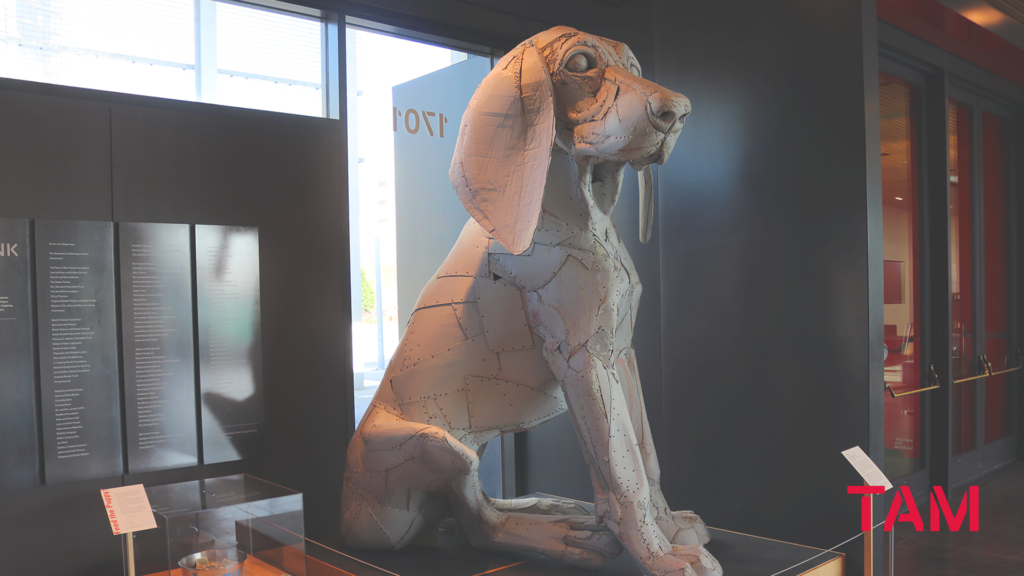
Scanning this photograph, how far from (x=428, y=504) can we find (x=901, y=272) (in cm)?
341

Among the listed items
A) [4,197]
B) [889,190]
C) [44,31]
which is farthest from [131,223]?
[889,190]

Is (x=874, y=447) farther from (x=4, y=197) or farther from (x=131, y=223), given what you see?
(x=4, y=197)

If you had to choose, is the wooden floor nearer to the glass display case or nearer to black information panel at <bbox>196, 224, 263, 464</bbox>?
the glass display case

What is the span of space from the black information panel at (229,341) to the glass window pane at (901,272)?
3530 mm

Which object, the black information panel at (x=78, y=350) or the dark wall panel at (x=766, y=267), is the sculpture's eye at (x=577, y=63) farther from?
the black information panel at (x=78, y=350)

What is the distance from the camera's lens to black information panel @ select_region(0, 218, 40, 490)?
214 centimetres

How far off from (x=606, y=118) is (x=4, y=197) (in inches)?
72.8

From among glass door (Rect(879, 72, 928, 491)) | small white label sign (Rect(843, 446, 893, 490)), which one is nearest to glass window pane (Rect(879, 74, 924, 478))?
glass door (Rect(879, 72, 928, 491))

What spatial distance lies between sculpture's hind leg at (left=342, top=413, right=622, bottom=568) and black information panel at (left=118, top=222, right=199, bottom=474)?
72 cm

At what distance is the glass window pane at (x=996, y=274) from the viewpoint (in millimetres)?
5176

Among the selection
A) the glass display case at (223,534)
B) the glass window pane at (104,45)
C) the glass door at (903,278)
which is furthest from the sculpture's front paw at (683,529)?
the glass door at (903,278)

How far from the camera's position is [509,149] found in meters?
1.79

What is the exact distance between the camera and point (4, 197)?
217cm

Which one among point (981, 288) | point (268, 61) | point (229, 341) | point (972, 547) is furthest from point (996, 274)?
point (229, 341)
